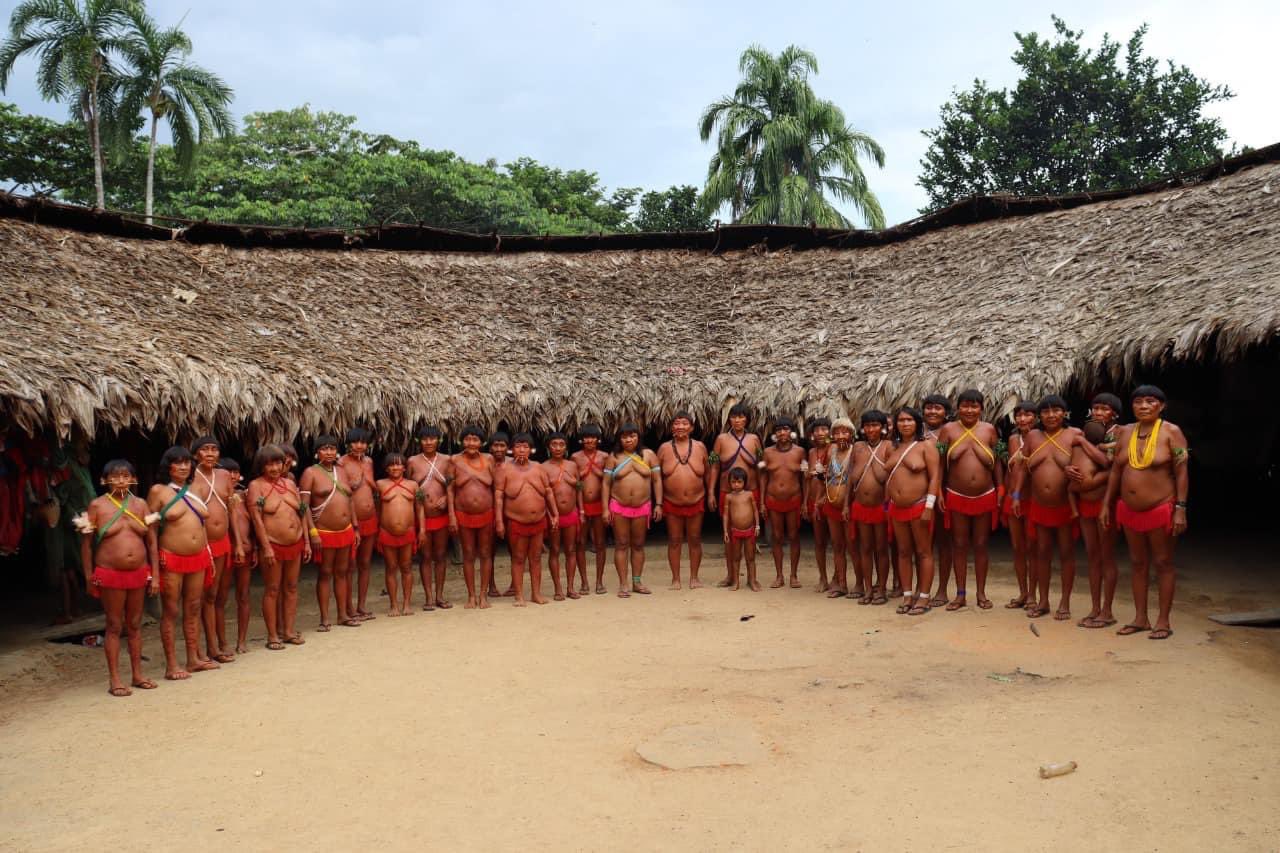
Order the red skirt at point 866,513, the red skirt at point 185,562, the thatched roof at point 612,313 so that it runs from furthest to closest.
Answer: the thatched roof at point 612,313 < the red skirt at point 866,513 < the red skirt at point 185,562

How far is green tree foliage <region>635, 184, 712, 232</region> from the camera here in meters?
25.8

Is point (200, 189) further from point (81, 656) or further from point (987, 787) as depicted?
point (987, 787)

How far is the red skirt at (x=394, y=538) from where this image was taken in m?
7.49

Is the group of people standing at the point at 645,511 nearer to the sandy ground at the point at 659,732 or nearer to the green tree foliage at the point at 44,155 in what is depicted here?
the sandy ground at the point at 659,732

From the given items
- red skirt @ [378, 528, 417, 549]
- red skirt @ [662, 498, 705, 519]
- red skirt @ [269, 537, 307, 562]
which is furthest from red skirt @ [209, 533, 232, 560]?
red skirt @ [662, 498, 705, 519]

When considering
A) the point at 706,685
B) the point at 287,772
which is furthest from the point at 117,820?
the point at 706,685

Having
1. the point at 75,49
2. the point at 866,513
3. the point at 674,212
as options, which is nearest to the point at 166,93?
the point at 75,49

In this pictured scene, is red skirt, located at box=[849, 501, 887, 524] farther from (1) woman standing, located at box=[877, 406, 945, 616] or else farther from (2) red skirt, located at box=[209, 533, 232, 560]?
(2) red skirt, located at box=[209, 533, 232, 560]

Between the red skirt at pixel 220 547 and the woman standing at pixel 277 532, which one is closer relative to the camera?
the red skirt at pixel 220 547

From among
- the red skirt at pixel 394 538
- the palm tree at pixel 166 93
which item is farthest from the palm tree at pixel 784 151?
the red skirt at pixel 394 538

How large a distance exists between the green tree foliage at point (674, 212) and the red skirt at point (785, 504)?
18.0 meters

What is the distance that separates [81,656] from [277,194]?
19.6 meters

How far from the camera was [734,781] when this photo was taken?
156 inches

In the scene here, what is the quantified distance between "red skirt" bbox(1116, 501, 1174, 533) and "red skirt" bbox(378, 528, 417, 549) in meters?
5.05
